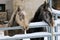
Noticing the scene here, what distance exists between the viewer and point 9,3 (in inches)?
52.9

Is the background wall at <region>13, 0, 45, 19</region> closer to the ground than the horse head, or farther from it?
farther from it

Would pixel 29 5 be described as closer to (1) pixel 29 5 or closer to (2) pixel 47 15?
(1) pixel 29 5

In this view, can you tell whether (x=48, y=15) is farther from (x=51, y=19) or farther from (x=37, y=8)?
(x=37, y=8)

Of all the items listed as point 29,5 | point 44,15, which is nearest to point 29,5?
point 29,5

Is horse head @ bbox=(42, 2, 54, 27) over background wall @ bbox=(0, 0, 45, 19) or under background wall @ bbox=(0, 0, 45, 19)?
under

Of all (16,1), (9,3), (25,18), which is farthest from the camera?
(9,3)

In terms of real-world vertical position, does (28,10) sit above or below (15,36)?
above

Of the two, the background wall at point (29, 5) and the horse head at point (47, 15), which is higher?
the background wall at point (29, 5)

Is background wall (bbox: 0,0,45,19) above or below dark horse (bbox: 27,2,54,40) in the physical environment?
above

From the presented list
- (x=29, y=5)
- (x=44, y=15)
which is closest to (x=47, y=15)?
(x=44, y=15)

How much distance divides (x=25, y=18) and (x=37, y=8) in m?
0.21

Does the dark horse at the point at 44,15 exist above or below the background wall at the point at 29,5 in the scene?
below

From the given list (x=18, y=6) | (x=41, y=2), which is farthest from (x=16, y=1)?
(x=41, y=2)

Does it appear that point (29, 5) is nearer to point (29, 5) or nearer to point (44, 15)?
point (29, 5)
